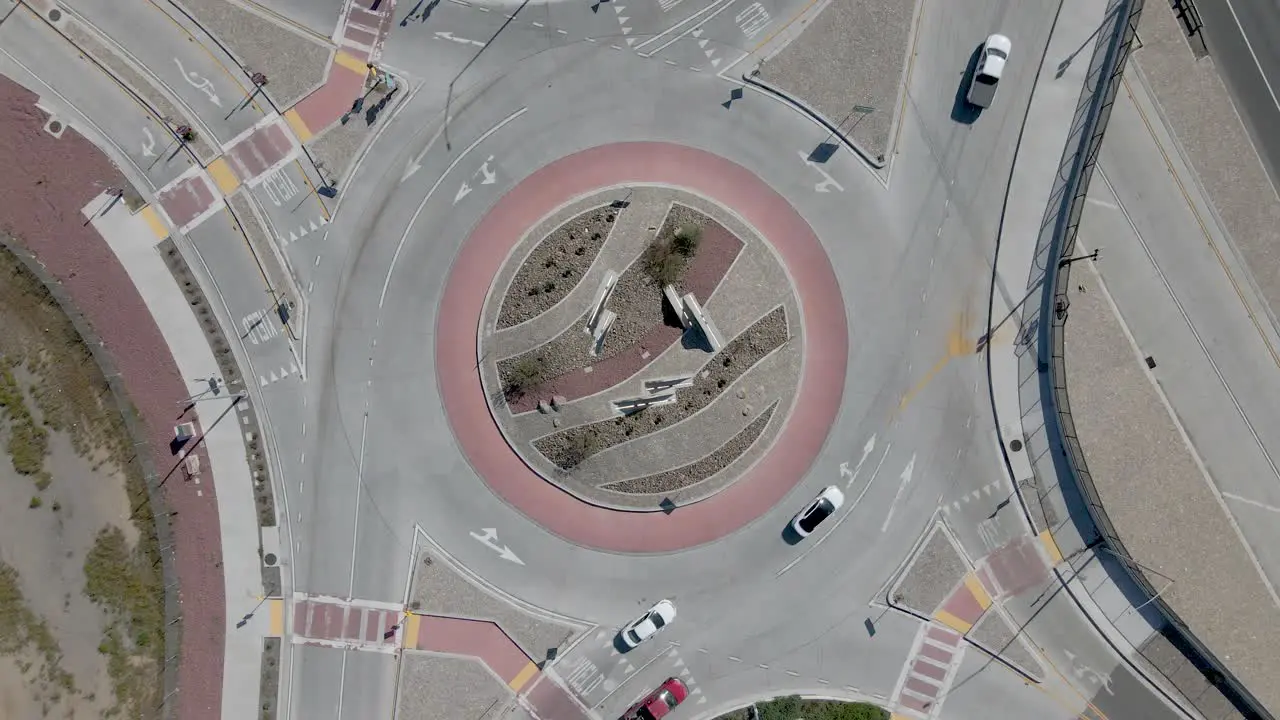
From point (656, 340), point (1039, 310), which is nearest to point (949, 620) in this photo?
point (1039, 310)

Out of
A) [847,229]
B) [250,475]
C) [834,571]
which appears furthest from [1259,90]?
[250,475]

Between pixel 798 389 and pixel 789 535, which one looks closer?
pixel 798 389

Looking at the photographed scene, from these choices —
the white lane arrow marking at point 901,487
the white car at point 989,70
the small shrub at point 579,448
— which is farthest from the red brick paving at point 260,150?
the white lane arrow marking at point 901,487

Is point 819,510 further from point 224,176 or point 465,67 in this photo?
point 224,176

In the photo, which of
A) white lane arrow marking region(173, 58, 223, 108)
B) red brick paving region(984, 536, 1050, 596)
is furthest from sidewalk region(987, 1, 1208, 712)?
white lane arrow marking region(173, 58, 223, 108)

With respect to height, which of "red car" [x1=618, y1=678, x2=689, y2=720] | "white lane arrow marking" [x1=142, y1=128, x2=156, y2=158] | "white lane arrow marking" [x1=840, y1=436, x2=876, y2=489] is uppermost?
"white lane arrow marking" [x1=142, y1=128, x2=156, y2=158]

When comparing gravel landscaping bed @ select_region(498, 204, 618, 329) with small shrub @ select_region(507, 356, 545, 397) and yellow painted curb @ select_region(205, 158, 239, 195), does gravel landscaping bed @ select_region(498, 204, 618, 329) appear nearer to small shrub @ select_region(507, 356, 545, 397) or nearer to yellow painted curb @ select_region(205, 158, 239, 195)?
small shrub @ select_region(507, 356, 545, 397)

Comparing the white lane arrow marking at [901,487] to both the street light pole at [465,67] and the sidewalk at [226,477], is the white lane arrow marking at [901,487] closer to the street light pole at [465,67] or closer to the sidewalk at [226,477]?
the street light pole at [465,67]
